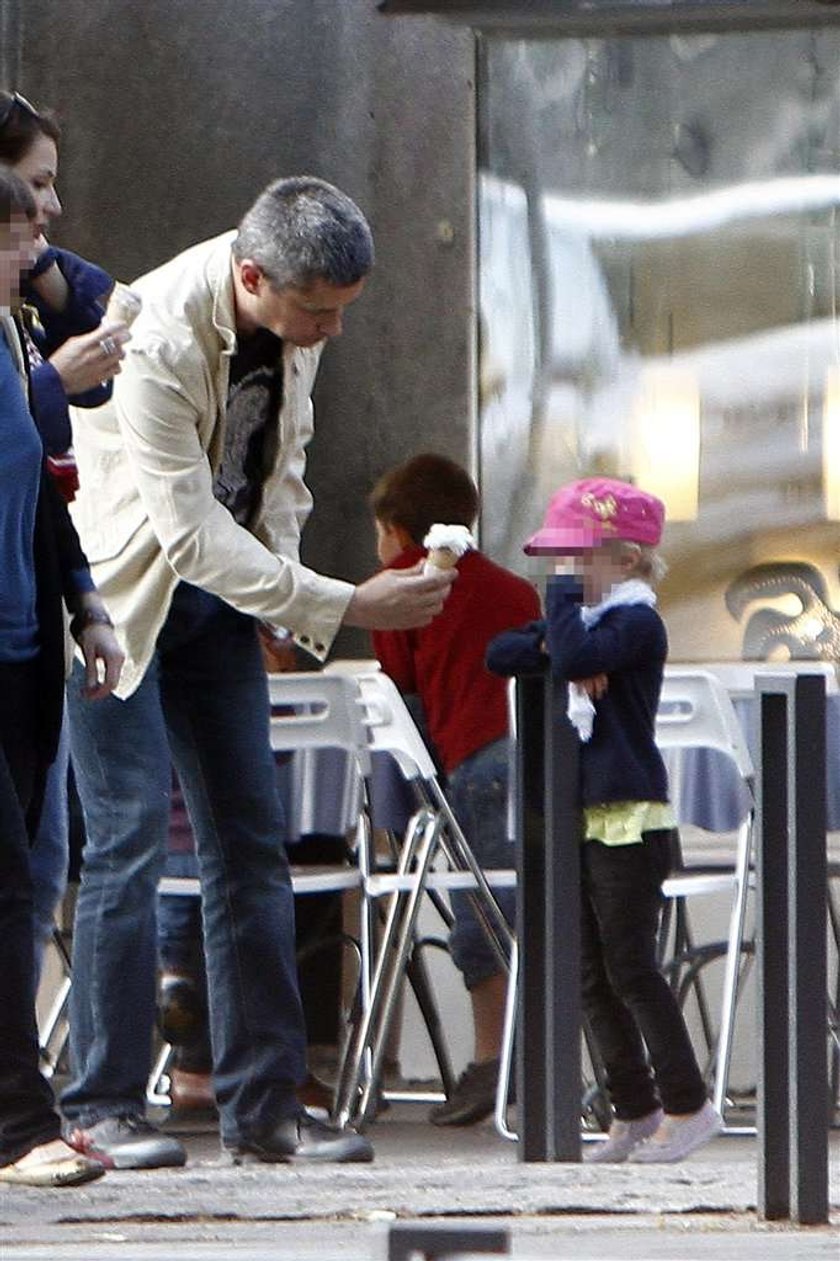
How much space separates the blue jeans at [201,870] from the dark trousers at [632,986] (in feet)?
2.75

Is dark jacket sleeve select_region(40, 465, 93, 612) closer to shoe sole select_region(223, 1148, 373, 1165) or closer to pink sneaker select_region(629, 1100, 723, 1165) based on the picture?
shoe sole select_region(223, 1148, 373, 1165)

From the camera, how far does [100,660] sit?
4.44 meters

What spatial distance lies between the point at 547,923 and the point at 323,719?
1627 mm

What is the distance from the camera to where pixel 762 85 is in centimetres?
891

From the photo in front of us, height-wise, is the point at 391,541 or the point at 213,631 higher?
the point at 391,541

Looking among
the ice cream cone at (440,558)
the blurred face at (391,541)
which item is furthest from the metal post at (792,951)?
the blurred face at (391,541)

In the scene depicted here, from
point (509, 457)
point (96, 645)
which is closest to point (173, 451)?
point (96, 645)

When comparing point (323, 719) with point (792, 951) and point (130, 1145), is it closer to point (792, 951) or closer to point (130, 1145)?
point (130, 1145)

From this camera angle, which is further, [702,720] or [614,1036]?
[702,720]

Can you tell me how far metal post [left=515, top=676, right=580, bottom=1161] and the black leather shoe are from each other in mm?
305

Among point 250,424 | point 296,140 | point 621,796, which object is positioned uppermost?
point 296,140

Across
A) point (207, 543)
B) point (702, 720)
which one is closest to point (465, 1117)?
point (702, 720)

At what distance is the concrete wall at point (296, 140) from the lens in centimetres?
896

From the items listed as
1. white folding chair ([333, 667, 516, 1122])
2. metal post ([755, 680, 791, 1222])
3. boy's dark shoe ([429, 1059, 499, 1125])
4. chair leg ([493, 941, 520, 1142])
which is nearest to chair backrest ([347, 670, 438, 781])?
white folding chair ([333, 667, 516, 1122])
